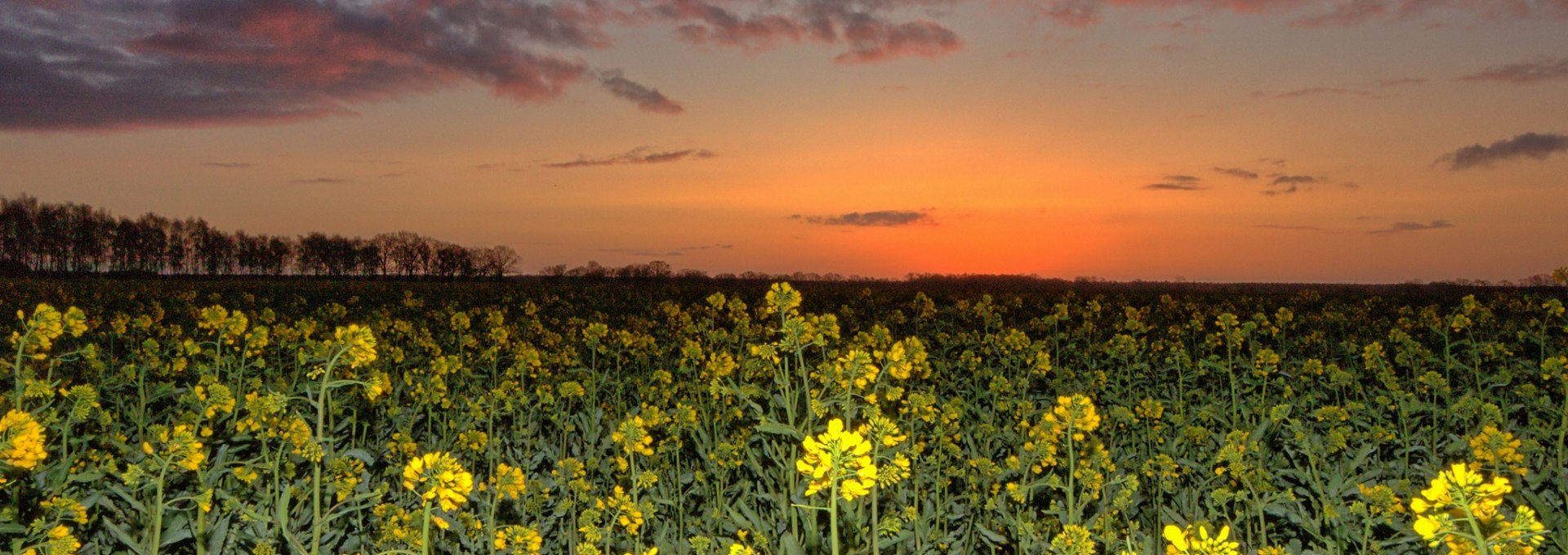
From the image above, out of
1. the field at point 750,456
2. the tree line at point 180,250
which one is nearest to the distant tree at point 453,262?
the tree line at point 180,250

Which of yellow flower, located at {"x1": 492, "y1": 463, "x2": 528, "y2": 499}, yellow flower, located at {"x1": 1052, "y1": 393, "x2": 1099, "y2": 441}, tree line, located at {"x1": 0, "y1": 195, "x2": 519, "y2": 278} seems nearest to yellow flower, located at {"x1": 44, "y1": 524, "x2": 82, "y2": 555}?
yellow flower, located at {"x1": 492, "y1": 463, "x2": 528, "y2": 499}

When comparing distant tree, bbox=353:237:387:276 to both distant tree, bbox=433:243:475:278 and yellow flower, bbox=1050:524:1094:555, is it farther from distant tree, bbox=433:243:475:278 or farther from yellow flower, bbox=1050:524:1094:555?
yellow flower, bbox=1050:524:1094:555

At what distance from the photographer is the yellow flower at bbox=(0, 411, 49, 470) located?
3.05 meters

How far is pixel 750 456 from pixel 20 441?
119 inches

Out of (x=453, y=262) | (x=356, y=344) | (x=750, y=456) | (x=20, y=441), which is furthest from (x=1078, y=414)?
(x=453, y=262)

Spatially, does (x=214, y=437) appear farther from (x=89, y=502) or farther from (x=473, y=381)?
(x=473, y=381)

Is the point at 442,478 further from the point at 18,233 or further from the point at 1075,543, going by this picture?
the point at 18,233

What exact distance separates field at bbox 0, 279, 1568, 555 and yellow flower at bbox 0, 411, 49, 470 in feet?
0.04

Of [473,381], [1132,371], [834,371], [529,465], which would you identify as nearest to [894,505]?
[834,371]

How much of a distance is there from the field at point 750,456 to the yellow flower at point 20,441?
0.04ft

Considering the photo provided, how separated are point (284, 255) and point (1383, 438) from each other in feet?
443

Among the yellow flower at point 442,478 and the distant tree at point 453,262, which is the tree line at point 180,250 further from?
the yellow flower at point 442,478

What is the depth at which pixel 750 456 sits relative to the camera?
188 inches

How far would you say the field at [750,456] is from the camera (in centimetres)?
364
